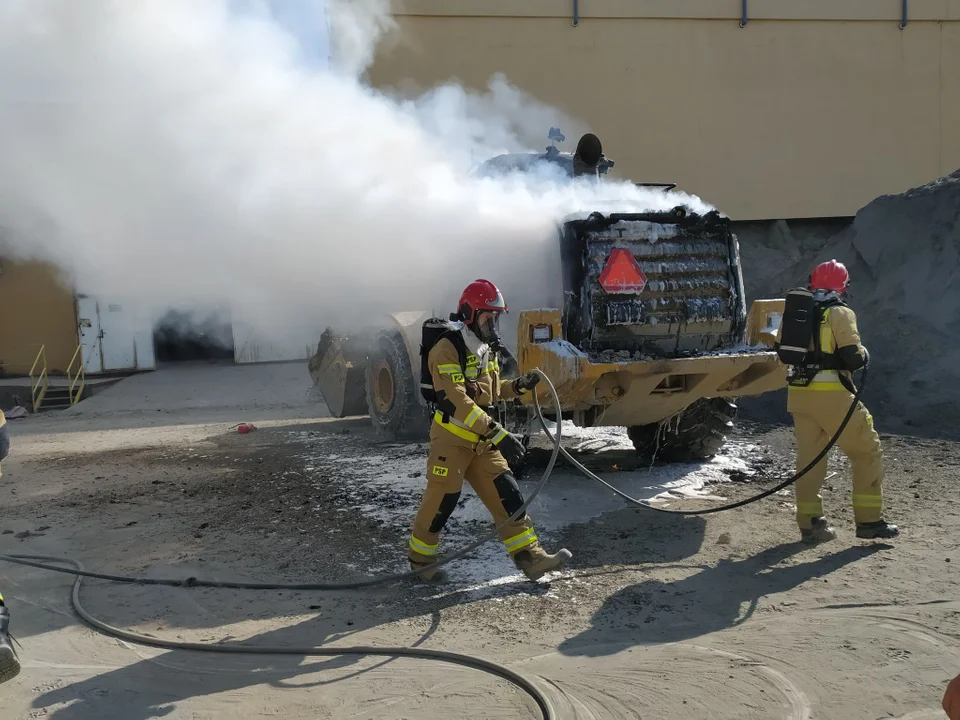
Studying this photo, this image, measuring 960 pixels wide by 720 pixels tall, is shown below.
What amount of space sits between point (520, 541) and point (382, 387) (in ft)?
15.0

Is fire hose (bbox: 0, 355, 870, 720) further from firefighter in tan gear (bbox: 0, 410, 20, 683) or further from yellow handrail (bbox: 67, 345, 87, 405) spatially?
yellow handrail (bbox: 67, 345, 87, 405)

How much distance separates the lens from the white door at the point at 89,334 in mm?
16750

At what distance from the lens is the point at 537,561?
15.5 ft

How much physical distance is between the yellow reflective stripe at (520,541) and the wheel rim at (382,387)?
13.9 ft

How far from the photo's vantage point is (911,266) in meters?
11.6

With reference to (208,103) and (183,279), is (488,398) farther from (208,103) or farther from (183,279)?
(183,279)

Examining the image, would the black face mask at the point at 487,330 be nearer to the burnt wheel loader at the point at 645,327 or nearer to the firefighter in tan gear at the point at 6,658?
the burnt wheel loader at the point at 645,327

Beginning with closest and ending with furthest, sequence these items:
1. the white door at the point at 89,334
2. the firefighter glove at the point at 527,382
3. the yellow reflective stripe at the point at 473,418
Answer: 1. the yellow reflective stripe at the point at 473,418
2. the firefighter glove at the point at 527,382
3. the white door at the point at 89,334

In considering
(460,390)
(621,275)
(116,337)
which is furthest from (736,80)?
(460,390)

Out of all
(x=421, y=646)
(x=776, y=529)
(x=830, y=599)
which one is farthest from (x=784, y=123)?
(x=421, y=646)

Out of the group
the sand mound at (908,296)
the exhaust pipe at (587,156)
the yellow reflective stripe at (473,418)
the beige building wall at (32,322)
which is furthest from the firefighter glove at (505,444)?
the beige building wall at (32,322)

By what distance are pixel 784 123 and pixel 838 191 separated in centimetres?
204

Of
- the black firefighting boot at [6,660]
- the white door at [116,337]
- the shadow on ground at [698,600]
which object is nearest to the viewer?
the black firefighting boot at [6,660]

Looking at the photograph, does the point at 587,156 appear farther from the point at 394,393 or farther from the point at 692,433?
the point at 394,393
